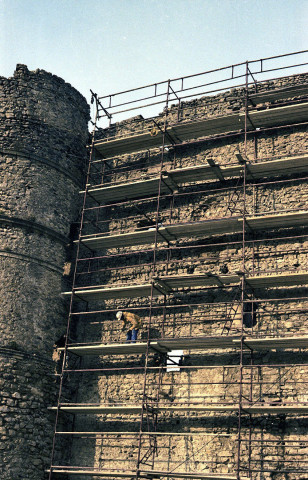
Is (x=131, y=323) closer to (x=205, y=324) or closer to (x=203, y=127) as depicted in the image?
(x=205, y=324)

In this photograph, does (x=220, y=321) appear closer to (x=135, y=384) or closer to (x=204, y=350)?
(x=204, y=350)

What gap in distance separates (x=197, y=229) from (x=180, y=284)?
128 centimetres

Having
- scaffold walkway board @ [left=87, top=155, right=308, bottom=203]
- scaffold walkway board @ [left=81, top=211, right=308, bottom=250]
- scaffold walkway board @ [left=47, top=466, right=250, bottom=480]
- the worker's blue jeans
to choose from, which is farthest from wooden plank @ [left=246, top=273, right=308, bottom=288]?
scaffold walkway board @ [left=47, top=466, right=250, bottom=480]

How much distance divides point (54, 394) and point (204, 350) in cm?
350

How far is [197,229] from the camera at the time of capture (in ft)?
51.6

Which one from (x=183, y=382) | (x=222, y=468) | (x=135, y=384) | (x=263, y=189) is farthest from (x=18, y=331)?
(x=263, y=189)

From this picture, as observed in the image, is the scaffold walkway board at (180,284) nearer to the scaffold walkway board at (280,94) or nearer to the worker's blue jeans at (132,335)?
the worker's blue jeans at (132,335)

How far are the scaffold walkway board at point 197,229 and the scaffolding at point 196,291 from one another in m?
0.04

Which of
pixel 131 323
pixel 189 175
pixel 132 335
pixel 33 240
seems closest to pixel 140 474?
pixel 132 335

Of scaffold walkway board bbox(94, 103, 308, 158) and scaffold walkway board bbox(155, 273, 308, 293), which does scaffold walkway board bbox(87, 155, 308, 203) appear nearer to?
scaffold walkway board bbox(94, 103, 308, 158)

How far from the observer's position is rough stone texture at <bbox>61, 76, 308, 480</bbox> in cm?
1384

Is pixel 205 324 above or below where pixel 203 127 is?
below

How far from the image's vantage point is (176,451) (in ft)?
47.3

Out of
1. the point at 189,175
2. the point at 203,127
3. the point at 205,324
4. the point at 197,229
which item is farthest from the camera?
the point at 203,127
